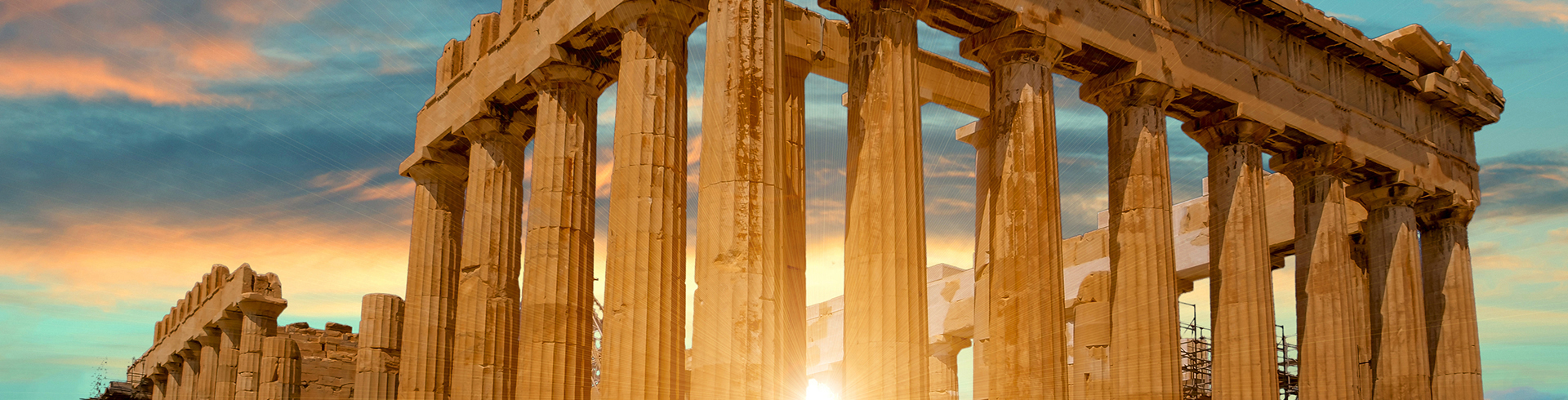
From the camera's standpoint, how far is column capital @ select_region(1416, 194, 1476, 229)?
3134cm

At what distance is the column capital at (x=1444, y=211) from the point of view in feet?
103

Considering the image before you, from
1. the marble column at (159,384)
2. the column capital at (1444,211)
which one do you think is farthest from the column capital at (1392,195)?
the marble column at (159,384)

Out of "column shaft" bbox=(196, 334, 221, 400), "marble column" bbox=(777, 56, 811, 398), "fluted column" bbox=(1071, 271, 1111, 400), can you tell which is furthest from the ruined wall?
"fluted column" bbox=(1071, 271, 1111, 400)

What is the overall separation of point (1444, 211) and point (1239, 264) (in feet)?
30.9

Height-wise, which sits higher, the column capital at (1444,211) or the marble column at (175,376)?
the column capital at (1444,211)

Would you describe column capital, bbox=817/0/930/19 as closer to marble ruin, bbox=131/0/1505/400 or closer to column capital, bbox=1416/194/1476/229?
marble ruin, bbox=131/0/1505/400

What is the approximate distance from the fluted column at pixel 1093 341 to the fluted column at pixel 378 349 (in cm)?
1642

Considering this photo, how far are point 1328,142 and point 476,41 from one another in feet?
58.1

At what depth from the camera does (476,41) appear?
2708 centimetres

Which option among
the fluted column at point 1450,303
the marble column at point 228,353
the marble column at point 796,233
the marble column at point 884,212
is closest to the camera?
the marble column at point 884,212

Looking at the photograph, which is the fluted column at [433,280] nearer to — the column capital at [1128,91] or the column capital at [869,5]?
the column capital at [869,5]

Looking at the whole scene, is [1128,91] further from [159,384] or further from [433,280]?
[159,384]

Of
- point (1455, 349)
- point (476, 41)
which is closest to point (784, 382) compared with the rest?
point (476, 41)

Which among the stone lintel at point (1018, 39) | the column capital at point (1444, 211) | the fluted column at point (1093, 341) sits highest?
the stone lintel at point (1018, 39)
